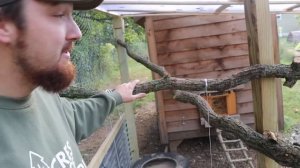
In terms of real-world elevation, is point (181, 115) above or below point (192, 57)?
below

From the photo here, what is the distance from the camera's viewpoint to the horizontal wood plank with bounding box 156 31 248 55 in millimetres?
4707

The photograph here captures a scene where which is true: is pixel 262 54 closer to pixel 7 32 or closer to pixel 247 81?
pixel 247 81

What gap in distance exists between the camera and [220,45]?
4734 mm

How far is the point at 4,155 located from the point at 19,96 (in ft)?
0.54

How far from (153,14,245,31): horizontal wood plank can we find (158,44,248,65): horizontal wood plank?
36 cm

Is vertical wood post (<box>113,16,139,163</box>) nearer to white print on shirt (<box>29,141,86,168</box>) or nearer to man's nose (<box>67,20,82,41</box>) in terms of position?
white print on shirt (<box>29,141,86,168</box>)

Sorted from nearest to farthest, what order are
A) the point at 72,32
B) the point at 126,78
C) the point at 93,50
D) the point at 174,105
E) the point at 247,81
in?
1. the point at 72,32
2. the point at 247,81
3. the point at 93,50
4. the point at 126,78
5. the point at 174,105

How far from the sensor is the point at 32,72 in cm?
89

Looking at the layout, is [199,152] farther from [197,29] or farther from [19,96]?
[19,96]

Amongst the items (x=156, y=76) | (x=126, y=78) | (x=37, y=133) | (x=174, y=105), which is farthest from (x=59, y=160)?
(x=174, y=105)

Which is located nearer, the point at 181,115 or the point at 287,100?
the point at 181,115

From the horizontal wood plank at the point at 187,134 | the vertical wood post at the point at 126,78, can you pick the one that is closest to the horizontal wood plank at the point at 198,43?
the vertical wood post at the point at 126,78

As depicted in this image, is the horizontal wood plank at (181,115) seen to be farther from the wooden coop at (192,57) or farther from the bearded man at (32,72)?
the bearded man at (32,72)

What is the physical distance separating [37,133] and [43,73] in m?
0.17
